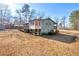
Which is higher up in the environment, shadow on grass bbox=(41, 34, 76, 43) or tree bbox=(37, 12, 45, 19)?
tree bbox=(37, 12, 45, 19)

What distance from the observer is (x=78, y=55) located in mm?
2082

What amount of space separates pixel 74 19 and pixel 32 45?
1.46 ft

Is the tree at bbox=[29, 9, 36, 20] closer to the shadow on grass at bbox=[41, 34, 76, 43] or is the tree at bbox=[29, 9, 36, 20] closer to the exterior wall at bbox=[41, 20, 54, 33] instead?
the exterior wall at bbox=[41, 20, 54, 33]

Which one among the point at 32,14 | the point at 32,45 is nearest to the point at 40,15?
the point at 32,14

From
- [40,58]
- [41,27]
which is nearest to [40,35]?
[41,27]

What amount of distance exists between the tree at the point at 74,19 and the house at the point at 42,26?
15cm

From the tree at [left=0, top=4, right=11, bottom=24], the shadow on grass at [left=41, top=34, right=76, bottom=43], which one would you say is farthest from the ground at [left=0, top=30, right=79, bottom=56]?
the tree at [left=0, top=4, right=11, bottom=24]

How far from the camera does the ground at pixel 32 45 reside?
2086 millimetres

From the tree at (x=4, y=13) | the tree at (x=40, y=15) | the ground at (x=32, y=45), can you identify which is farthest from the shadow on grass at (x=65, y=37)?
the tree at (x=4, y=13)

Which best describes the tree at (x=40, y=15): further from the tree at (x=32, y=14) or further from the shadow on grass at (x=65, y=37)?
the shadow on grass at (x=65, y=37)

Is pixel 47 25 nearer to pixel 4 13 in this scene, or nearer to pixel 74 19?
pixel 74 19

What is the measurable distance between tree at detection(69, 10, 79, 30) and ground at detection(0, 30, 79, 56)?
0.41 ft

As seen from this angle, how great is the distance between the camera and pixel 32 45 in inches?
82.7

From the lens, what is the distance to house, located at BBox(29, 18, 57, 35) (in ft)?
6.83
